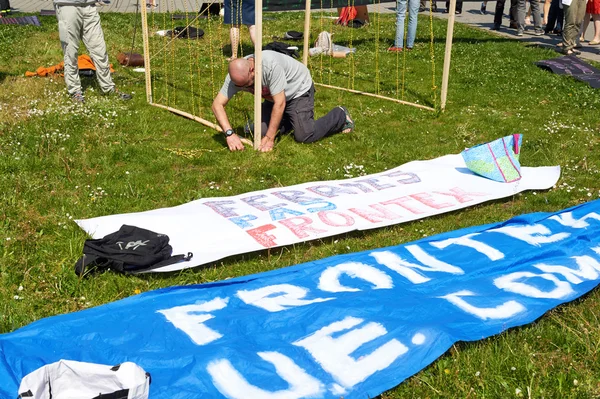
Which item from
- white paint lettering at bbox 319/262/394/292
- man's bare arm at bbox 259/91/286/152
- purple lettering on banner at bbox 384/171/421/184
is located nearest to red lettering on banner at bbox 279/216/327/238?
white paint lettering at bbox 319/262/394/292

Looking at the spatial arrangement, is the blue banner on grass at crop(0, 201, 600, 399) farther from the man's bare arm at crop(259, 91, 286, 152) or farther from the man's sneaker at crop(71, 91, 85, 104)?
the man's sneaker at crop(71, 91, 85, 104)

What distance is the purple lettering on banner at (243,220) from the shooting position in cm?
507

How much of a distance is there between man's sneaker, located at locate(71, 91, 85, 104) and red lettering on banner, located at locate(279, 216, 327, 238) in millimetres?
4647

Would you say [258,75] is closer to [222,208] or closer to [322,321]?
[222,208]

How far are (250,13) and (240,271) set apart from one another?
7.97 metres

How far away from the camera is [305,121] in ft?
24.3

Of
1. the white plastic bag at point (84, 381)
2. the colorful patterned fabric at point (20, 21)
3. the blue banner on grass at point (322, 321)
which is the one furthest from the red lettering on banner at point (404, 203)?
the colorful patterned fabric at point (20, 21)

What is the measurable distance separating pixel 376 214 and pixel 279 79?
230cm

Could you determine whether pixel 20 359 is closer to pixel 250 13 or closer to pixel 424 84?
pixel 424 84

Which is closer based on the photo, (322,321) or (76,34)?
(322,321)

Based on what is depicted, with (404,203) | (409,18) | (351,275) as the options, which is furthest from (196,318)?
(409,18)

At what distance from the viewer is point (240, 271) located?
15.1 ft

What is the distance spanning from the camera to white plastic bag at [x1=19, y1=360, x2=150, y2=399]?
116 inches

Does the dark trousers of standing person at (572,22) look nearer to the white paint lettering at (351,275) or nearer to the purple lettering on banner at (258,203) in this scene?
the purple lettering on banner at (258,203)
